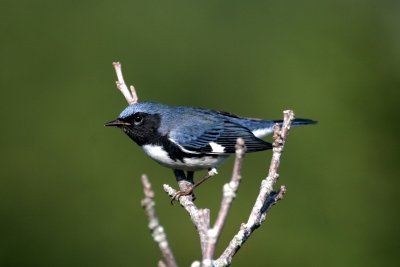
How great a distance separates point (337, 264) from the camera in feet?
17.4

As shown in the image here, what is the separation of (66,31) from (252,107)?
223 centimetres

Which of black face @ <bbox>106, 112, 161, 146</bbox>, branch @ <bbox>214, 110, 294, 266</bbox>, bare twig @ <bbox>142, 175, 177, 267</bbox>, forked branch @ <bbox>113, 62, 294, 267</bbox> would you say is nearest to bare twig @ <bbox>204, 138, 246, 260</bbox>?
forked branch @ <bbox>113, 62, 294, 267</bbox>

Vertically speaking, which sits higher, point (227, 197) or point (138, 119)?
point (227, 197)

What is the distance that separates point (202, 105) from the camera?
6.77 m

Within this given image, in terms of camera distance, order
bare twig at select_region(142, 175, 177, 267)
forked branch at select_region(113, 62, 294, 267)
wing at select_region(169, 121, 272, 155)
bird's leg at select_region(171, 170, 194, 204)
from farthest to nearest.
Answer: wing at select_region(169, 121, 272, 155)
bird's leg at select_region(171, 170, 194, 204)
forked branch at select_region(113, 62, 294, 267)
bare twig at select_region(142, 175, 177, 267)

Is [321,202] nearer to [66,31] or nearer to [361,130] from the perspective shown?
[361,130]

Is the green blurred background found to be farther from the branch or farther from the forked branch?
the branch

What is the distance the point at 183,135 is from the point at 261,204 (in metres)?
1.60

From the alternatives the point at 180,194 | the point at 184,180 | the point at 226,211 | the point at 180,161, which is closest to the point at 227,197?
the point at 226,211

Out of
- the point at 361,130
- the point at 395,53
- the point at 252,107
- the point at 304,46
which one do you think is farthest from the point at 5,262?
the point at 395,53

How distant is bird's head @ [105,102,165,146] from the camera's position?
432 cm

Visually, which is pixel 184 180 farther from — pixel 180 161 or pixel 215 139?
pixel 215 139

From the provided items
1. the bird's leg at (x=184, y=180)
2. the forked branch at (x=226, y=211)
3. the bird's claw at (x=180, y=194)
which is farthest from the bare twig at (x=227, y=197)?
the bird's leg at (x=184, y=180)

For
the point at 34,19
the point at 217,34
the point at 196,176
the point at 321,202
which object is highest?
the point at 34,19
